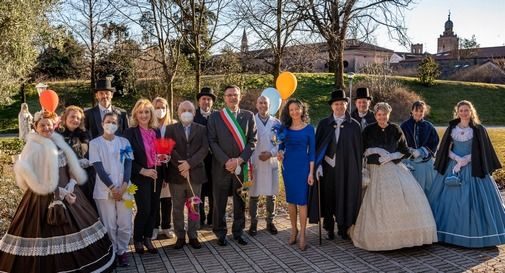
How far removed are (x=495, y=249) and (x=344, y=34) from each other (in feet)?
40.6

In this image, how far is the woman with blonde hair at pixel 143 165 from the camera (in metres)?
5.55

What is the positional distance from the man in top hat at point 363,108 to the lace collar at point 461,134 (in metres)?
1.21

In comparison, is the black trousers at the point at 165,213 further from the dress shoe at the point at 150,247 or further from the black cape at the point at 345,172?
the black cape at the point at 345,172

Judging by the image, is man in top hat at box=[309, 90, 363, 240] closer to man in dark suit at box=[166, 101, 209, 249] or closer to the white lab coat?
the white lab coat

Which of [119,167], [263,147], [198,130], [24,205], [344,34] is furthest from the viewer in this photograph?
[344,34]

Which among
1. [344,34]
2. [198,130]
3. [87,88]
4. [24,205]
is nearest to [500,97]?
[344,34]

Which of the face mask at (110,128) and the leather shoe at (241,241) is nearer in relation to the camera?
the face mask at (110,128)

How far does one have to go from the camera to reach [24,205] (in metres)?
4.63

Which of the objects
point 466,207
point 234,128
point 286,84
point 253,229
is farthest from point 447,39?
point 234,128

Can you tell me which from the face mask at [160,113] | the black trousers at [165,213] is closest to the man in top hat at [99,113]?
the face mask at [160,113]

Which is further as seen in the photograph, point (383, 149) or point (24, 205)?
point (383, 149)

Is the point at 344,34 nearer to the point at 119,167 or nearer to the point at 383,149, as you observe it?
the point at 383,149

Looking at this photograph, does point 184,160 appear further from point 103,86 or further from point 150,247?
point 103,86

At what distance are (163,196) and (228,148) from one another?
1322mm
